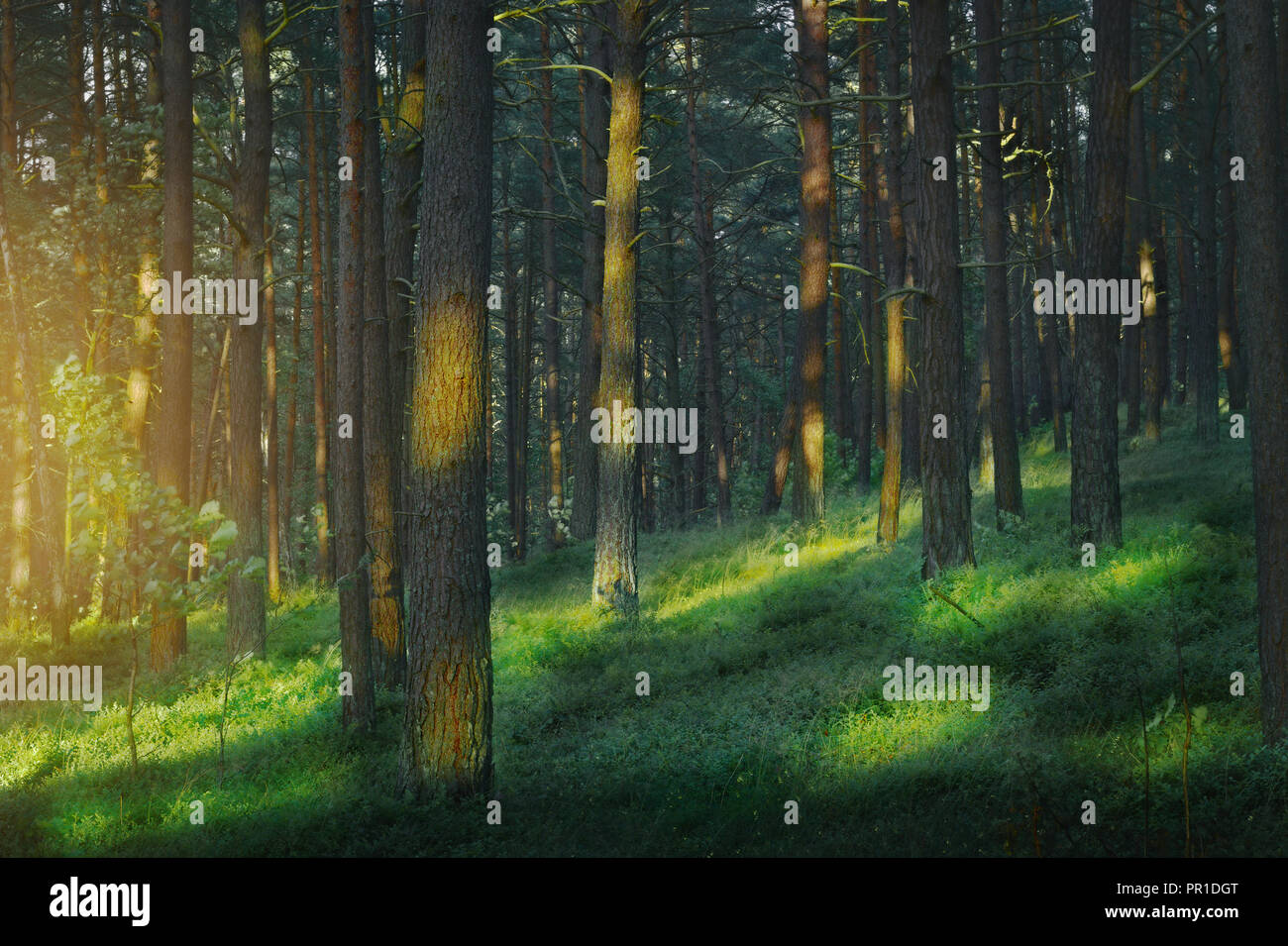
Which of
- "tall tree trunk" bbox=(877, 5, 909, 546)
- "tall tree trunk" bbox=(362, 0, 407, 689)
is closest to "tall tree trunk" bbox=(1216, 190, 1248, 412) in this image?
"tall tree trunk" bbox=(877, 5, 909, 546)

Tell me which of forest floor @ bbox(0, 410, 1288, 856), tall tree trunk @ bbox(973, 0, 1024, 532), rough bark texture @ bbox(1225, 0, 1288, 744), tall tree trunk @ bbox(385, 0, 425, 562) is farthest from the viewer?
tall tree trunk @ bbox(973, 0, 1024, 532)

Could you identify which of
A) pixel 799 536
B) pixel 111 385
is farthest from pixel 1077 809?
pixel 111 385

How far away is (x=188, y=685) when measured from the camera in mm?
12961

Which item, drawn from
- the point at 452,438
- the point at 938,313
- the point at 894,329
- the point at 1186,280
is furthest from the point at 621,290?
the point at 1186,280

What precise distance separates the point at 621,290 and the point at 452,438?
649 cm

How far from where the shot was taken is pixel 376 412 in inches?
404

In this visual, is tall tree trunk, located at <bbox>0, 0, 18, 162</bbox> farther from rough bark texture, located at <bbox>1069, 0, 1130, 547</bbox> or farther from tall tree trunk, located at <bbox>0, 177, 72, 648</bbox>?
rough bark texture, located at <bbox>1069, 0, 1130, 547</bbox>

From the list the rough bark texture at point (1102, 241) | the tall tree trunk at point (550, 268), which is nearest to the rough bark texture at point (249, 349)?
the tall tree trunk at point (550, 268)

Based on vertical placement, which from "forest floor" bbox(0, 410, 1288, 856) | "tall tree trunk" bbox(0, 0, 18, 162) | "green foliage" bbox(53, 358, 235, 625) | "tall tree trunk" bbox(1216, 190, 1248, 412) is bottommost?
"forest floor" bbox(0, 410, 1288, 856)

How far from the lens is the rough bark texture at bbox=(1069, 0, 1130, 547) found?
12172 millimetres

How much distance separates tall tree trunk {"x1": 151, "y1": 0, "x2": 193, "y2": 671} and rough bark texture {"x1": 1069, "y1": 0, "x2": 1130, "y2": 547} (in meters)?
11.8

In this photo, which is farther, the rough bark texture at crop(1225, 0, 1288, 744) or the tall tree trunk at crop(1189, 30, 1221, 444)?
the tall tree trunk at crop(1189, 30, 1221, 444)

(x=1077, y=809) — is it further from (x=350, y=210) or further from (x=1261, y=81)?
(x=350, y=210)

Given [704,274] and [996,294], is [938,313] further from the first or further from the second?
[704,274]
